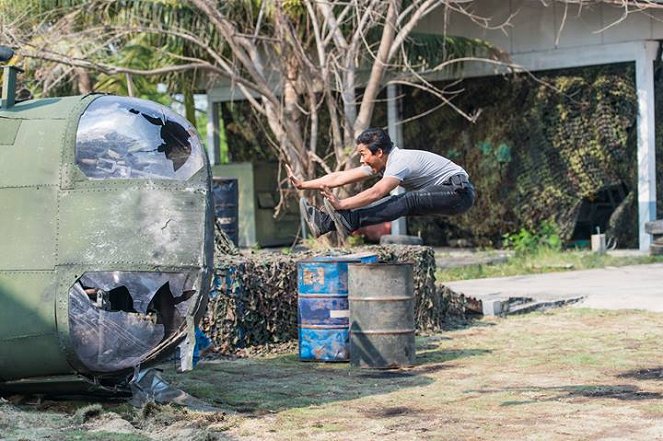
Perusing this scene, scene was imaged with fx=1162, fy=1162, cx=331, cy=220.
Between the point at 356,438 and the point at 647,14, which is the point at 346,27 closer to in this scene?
the point at 647,14

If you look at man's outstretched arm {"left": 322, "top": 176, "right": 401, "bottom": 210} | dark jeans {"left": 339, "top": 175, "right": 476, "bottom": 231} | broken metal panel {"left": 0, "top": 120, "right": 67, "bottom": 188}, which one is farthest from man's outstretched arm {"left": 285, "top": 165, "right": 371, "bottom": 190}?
broken metal panel {"left": 0, "top": 120, "right": 67, "bottom": 188}

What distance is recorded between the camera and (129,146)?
9523 millimetres

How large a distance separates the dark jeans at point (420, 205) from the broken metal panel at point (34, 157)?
7.92 feet

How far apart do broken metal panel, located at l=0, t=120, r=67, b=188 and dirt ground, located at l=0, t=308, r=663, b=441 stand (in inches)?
73.3

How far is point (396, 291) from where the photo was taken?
12.3m

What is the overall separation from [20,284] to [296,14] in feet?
45.9

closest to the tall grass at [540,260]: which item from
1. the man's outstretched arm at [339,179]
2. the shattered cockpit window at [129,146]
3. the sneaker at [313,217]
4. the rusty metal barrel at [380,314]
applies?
the rusty metal barrel at [380,314]

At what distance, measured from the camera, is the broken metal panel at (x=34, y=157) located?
948 centimetres

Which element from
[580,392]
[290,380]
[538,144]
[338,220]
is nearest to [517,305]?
[290,380]

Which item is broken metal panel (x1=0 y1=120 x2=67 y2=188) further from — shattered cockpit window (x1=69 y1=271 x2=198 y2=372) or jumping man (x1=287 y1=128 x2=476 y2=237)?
jumping man (x1=287 y1=128 x2=476 y2=237)

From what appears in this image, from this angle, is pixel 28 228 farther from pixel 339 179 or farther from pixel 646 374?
pixel 646 374

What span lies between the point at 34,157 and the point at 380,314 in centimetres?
427

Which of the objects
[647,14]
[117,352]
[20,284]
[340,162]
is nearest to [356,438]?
[117,352]

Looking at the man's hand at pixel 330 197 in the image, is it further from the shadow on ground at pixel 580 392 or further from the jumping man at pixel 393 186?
the shadow on ground at pixel 580 392
